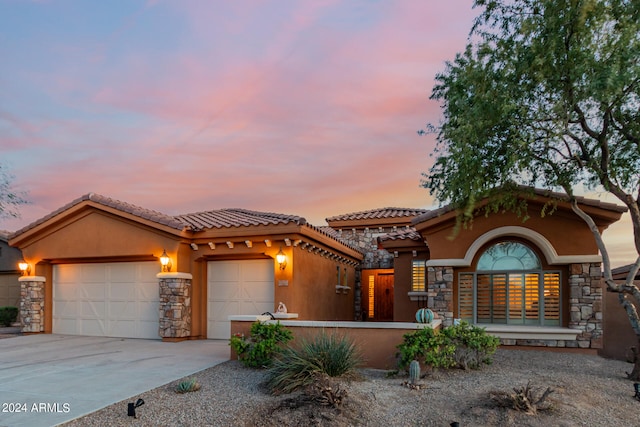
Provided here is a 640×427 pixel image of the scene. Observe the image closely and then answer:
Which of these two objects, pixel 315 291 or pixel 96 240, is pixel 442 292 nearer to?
pixel 315 291

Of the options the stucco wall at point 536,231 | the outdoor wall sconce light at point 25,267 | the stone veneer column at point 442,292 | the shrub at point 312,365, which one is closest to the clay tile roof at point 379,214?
the stucco wall at point 536,231

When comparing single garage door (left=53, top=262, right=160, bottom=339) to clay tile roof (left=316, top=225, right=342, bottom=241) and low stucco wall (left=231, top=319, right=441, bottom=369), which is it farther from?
low stucco wall (left=231, top=319, right=441, bottom=369)

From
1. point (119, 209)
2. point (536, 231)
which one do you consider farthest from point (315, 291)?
point (536, 231)

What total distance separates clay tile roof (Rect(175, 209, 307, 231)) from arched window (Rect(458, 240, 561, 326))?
486cm

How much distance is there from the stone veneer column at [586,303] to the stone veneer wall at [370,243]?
329 inches

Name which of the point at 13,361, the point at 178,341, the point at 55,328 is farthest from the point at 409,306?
the point at 55,328

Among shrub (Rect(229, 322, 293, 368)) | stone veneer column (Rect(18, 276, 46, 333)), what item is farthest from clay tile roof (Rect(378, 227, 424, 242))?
stone veneer column (Rect(18, 276, 46, 333))

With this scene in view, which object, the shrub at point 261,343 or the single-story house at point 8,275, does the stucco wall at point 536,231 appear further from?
the single-story house at point 8,275

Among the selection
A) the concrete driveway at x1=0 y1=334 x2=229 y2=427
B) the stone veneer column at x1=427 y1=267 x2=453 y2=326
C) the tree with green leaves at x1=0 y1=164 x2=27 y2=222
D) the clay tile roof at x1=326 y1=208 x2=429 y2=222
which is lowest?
the concrete driveway at x1=0 y1=334 x2=229 y2=427

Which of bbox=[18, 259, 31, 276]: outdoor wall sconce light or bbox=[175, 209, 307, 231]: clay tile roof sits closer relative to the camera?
bbox=[175, 209, 307, 231]: clay tile roof

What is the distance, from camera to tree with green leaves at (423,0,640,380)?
7.18 metres

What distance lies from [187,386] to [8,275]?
1631 centimetres

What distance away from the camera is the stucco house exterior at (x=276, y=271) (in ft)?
33.7

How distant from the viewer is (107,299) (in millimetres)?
13312
